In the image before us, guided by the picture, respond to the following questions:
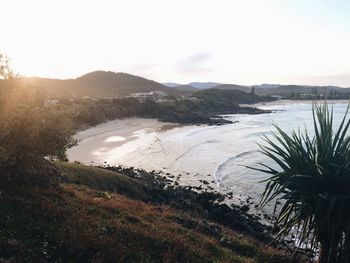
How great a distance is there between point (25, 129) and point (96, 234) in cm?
426

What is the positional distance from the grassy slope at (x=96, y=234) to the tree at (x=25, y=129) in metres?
0.78

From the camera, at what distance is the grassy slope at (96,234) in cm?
911

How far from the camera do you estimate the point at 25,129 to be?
12078 millimetres

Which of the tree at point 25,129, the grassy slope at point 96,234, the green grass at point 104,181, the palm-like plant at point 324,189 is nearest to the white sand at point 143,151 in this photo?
the green grass at point 104,181

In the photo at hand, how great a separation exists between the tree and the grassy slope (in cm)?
78

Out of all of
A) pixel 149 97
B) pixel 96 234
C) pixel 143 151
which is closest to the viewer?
pixel 96 234

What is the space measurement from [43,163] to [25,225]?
3.69 metres

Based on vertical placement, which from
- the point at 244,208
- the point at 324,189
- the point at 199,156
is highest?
the point at 324,189

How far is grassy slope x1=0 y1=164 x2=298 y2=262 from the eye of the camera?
911 centimetres

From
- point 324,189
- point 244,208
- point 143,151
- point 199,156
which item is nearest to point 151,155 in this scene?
point 143,151

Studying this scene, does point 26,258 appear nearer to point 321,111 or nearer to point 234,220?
point 321,111

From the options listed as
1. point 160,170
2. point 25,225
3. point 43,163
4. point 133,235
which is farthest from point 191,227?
point 160,170

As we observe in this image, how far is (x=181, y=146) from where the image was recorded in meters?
52.2

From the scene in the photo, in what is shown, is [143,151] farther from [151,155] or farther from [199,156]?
[199,156]
